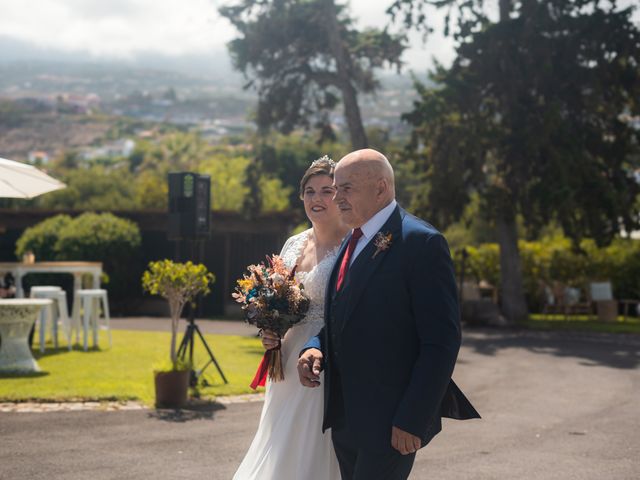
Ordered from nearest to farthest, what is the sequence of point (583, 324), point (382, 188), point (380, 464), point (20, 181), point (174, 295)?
point (380, 464) → point (382, 188) → point (174, 295) → point (20, 181) → point (583, 324)

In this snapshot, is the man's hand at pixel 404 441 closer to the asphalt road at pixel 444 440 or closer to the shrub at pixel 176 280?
the asphalt road at pixel 444 440

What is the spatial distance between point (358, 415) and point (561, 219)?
72.0 ft

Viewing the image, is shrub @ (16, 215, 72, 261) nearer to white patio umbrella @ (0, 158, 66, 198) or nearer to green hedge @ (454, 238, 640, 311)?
green hedge @ (454, 238, 640, 311)

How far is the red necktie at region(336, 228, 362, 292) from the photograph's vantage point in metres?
4.17

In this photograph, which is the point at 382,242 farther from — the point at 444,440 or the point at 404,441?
the point at 444,440

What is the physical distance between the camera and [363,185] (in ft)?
13.4

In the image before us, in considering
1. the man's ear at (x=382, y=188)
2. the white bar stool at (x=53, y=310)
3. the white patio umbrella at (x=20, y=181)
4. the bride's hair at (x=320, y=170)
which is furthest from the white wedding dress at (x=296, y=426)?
the white bar stool at (x=53, y=310)

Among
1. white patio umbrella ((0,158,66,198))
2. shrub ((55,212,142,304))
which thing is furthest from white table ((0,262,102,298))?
shrub ((55,212,142,304))

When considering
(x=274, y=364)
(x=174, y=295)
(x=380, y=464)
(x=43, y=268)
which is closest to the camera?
(x=380, y=464)

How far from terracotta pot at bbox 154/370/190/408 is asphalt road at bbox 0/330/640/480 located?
0.32 metres

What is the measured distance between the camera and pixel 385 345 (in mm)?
3889

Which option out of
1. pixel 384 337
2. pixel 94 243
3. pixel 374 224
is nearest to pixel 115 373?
pixel 374 224

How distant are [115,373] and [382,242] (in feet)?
33.3

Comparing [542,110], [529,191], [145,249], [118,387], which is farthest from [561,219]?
[118,387]
